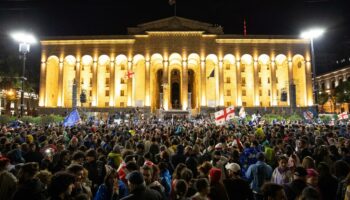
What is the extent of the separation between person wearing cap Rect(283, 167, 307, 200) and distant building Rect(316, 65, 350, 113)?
67462mm

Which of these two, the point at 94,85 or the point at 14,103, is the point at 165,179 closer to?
the point at 94,85

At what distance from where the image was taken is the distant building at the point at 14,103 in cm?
5331

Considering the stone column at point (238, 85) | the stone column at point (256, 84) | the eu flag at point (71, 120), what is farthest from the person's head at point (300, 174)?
the stone column at point (256, 84)

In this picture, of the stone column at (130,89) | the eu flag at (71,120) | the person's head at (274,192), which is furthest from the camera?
the stone column at (130,89)

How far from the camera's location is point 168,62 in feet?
197

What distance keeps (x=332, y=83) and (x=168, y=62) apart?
42.4 metres

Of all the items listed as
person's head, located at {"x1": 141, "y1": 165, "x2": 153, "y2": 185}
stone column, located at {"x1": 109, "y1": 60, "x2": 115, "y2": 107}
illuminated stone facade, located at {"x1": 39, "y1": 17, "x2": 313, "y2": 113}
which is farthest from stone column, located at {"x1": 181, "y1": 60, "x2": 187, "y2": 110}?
person's head, located at {"x1": 141, "y1": 165, "x2": 153, "y2": 185}

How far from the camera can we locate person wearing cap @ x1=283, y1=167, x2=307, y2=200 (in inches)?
197

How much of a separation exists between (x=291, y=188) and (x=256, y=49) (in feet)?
195

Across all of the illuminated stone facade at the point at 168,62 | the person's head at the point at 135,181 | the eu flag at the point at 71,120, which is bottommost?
the person's head at the point at 135,181

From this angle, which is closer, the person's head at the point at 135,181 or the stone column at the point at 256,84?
the person's head at the point at 135,181

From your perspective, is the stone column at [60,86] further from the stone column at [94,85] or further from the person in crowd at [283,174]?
the person in crowd at [283,174]

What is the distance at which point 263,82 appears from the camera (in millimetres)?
63906

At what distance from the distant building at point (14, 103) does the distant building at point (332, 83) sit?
6913cm
